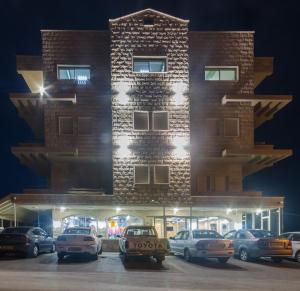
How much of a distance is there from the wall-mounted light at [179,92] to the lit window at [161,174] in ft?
14.2

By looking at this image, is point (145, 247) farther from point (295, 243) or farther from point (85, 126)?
point (85, 126)

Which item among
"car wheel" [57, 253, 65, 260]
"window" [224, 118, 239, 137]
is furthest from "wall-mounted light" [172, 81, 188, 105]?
"car wheel" [57, 253, 65, 260]

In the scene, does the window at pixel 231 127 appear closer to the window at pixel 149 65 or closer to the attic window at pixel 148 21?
the window at pixel 149 65

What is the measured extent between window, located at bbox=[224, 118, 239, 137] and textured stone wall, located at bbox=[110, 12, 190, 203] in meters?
2.79

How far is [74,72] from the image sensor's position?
106ft

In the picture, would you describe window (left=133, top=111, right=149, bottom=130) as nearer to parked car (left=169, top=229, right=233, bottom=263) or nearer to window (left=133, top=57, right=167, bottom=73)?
window (left=133, top=57, right=167, bottom=73)

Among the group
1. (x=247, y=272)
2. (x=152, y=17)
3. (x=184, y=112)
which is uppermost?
(x=152, y=17)

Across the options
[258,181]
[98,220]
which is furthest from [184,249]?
[258,181]

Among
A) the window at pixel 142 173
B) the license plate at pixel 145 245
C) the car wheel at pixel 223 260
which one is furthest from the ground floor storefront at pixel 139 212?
the license plate at pixel 145 245

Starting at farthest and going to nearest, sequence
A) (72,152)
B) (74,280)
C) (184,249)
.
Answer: (72,152) < (184,249) < (74,280)

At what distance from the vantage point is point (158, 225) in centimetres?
3175

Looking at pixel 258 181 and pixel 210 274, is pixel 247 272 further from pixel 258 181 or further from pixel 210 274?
Answer: pixel 258 181

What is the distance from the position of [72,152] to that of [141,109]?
17.2 ft

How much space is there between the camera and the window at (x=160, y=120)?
103 feet
